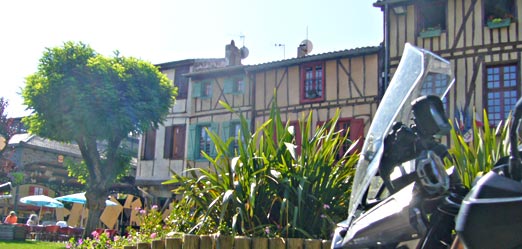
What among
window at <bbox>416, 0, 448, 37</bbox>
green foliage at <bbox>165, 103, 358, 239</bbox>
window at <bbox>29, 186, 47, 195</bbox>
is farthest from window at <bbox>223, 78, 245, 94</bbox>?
green foliage at <bbox>165, 103, 358, 239</bbox>

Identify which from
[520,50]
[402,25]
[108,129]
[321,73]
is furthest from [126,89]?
[520,50]

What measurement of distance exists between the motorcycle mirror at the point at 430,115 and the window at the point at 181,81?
2218 cm

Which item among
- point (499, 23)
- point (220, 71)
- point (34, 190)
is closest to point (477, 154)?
point (499, 23)

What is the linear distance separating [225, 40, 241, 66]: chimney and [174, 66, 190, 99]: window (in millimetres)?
2067

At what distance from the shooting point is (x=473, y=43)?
15.8 m

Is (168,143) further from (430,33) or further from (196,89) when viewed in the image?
(430,33)

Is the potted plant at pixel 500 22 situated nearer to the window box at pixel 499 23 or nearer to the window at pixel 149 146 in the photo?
the window box at pixel 499 23

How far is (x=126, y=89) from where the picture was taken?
19.6 m

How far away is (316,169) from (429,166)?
2.50 metres

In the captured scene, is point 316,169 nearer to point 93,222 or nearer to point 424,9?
point 424,9

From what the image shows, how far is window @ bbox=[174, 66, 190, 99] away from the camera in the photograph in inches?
960

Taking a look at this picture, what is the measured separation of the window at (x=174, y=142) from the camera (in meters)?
23.9

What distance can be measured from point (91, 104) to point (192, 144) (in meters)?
5.09

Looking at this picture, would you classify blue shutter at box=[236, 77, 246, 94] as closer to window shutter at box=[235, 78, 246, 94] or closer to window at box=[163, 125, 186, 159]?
window shutter at box=[235, 78, 246, 94]
